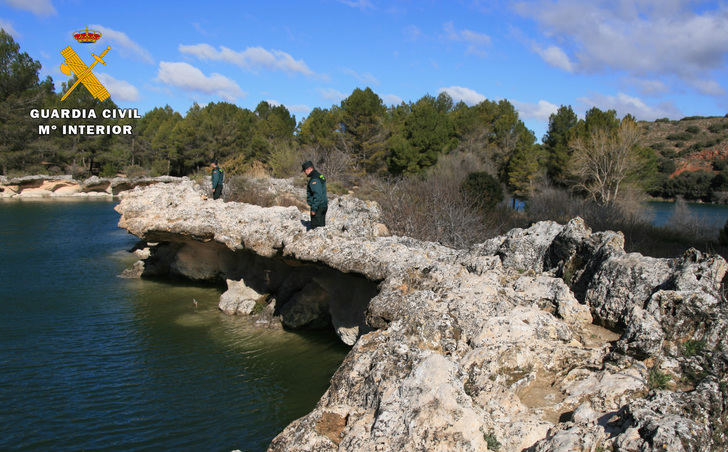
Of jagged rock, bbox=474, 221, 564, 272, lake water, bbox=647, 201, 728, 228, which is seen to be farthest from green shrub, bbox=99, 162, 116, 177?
jagged rock, bbox=474, 221, 564, 272

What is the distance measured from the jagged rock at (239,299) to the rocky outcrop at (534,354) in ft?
20.6

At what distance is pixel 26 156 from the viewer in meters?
53.2

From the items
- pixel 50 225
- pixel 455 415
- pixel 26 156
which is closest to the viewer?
pixel 455 415

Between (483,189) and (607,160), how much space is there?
50.9 ft

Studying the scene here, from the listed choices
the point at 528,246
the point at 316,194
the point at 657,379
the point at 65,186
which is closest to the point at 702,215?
the point at 528,246

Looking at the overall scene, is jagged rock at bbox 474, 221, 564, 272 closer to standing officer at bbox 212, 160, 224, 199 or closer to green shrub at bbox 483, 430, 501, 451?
green shrub at bbox 483, 430, 501, 451

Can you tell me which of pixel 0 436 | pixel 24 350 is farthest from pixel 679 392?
pixel 24 350

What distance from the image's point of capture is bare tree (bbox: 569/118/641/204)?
104ft

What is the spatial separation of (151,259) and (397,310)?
1511 cm

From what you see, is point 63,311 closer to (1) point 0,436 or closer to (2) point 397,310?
(1) point 0,436

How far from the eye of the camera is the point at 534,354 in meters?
5.66

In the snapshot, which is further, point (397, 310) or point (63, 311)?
point (63, 311)

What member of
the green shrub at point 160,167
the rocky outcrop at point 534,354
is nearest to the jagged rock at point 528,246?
the rocky outcrop at point 534,354

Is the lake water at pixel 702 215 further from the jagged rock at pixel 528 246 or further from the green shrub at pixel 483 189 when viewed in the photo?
the jagged rock at pixel 528 246
